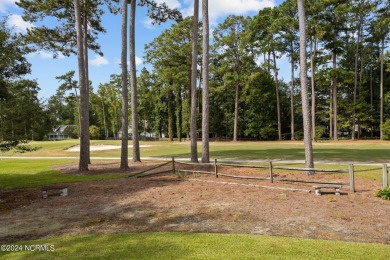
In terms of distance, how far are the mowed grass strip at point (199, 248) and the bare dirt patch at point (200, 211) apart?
0.62m

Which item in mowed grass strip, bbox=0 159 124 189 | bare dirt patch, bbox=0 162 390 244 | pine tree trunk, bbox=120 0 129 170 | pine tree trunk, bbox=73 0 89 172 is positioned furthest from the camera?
pine tree trunk, bbox=120 0 129 170

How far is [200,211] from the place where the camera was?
27.9 ft

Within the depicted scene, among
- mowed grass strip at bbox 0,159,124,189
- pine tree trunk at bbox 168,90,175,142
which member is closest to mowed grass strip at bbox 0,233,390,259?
mowed grass strip at bbox 0,159,124,189

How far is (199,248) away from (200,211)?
3.04 meters

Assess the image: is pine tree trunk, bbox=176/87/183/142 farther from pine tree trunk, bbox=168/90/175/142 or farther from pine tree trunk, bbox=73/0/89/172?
pine tree trunk, bbox=73/0/89/172

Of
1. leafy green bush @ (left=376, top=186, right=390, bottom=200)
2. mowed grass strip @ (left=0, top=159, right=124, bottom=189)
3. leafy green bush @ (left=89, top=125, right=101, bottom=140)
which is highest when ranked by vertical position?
leafy green bush @ (left=89, top=125, right=101, bottom=140)

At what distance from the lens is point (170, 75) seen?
5169 centimetres

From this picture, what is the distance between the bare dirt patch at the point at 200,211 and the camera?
695 cm

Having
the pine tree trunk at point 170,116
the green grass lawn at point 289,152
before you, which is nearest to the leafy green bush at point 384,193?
the green grass lawn at point 289,152

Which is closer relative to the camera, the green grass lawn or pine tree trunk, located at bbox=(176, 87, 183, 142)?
the green grass lawn

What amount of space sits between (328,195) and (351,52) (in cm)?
4506

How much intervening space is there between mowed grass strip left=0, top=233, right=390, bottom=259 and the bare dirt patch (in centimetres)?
62

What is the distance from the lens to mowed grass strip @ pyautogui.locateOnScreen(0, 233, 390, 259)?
5102 mm

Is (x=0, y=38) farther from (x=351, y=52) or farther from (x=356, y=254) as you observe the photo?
(x=351, y=52)
